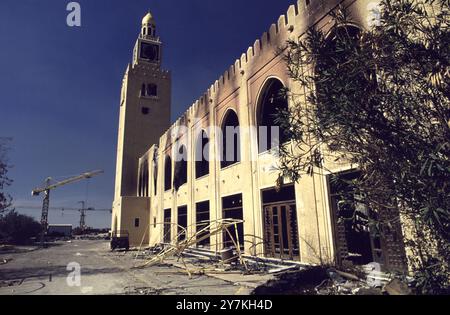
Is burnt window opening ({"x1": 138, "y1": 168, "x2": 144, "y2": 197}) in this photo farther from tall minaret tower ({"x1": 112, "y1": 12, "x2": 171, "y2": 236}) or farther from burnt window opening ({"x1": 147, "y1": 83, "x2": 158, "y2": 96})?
burnt window opening ({"x1": 147, "y1": 83, "x2": 158, "y2": 96})

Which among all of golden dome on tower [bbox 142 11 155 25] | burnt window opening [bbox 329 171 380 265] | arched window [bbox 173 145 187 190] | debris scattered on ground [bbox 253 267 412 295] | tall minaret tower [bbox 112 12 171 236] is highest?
golden dome on tower [bbox 142 11 155 25]

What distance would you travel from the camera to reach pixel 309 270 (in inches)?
322

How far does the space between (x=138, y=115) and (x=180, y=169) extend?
15.3m

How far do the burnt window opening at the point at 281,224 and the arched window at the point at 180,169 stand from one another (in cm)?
1164

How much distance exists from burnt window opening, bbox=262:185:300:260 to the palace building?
41 mm

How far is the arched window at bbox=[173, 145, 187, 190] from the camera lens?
23.8 m

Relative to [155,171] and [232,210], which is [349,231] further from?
[155,171]

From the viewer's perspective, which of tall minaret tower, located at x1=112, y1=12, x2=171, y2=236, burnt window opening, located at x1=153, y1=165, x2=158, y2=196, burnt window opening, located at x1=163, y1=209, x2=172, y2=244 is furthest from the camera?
tall minaret tower, located at x1=112, y1=12, x2=171, y2=236

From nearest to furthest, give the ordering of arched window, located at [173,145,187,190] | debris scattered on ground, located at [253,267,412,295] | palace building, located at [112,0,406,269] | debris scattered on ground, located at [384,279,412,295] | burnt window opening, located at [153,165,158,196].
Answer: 1. debris scattered on ground, located at [384,279,412,295]
2. debris scattered on ground, located at [253,267,412,295]
3. palace building, located at [112,0,406,269]
4. arched window, located at [173,145,187,190]
5. burnt window opening, located at [153,165,158,196]

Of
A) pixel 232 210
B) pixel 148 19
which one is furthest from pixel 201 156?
pixel 148 19

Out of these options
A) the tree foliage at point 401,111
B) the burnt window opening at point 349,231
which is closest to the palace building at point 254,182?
the burnt window opening at point 349,231

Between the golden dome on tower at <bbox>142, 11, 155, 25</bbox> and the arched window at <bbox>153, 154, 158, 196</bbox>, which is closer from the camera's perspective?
the arched window at <bbox>153, 154, 158, 196</bbox>

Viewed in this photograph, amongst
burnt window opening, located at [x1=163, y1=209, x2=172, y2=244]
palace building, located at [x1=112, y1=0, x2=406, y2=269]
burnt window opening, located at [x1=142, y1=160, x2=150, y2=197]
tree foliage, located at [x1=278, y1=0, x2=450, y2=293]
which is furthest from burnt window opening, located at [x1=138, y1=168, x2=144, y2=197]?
tree foliage, located at [x1=278, y1=0, x2=450, y2=293]

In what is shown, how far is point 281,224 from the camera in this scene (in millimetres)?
12227
